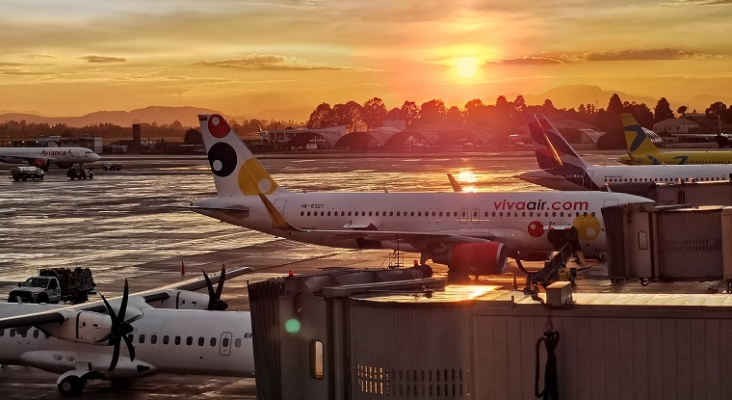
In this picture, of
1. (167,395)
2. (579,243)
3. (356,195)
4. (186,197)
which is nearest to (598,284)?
(579,243)

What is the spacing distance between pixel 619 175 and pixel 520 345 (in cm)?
6927

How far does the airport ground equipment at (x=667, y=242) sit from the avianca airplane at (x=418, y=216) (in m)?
24.8

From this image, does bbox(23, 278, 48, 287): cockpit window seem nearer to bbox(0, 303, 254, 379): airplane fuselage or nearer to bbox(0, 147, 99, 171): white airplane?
bbox(0, 303, 254, 379): airplane fuselage

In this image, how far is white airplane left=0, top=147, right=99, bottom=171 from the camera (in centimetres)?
17900

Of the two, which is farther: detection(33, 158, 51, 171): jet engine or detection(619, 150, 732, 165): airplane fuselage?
detection(33, 158, 51, 171): jet engine

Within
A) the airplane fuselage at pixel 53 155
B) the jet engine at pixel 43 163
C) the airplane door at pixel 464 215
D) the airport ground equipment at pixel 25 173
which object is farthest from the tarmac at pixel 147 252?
the jet engine at pixel 43 163

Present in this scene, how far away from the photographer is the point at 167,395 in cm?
3488

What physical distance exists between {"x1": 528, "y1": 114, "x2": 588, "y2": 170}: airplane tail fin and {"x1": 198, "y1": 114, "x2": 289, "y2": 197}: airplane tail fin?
31.5 metres

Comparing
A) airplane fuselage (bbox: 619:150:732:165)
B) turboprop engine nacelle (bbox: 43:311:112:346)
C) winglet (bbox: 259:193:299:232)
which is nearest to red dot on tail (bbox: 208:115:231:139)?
winglet (bbox: 259:193:299:232)

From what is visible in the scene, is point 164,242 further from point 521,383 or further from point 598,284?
point 521,383

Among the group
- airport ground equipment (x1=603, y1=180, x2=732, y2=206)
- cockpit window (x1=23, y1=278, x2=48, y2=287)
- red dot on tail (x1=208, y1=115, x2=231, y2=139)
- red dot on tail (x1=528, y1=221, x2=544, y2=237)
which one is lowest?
cockpit window (x1=23, y1=278, x2=48, y2=287)

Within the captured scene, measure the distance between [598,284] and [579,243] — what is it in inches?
190

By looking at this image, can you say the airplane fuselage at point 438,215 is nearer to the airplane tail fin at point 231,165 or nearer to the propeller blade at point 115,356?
the airplane tail fin at point 231,165

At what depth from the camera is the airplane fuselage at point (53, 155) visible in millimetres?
178875
